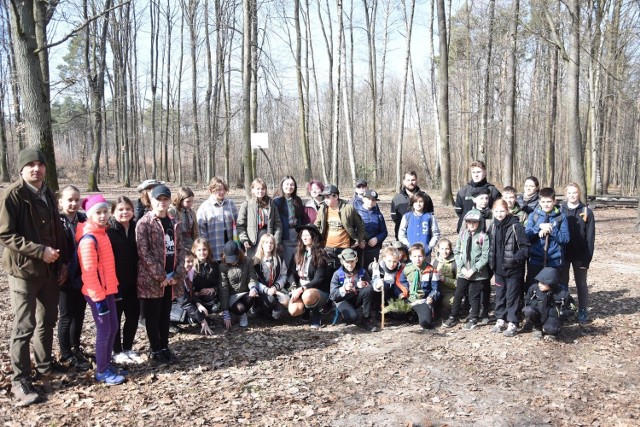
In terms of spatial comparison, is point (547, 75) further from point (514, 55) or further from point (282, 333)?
point (282, 333)

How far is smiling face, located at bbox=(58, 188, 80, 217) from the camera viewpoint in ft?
14.3

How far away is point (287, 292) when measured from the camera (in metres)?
6.14

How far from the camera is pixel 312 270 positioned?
6.19 metres

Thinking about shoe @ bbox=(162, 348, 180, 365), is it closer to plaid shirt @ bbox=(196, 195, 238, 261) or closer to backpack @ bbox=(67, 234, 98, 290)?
backpack @ bbox=(67, 234, 98, 290)

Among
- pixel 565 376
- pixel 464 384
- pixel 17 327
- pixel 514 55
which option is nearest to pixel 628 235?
pixel 514 55

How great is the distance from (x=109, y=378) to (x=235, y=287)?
2.03 metres

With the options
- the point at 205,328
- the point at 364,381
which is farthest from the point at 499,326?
the point at 205,328

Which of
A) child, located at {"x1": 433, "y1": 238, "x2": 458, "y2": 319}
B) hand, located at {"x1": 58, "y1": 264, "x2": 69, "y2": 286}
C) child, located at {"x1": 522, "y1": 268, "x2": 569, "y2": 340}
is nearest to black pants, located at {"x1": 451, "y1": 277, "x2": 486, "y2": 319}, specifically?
child, located at {"x1": 433, "y1": 238, "x2": 458, "y2": 319}

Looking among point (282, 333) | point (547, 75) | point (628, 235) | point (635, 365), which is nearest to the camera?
point (635, 365)

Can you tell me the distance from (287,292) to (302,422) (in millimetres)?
2530

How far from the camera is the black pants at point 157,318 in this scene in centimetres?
462

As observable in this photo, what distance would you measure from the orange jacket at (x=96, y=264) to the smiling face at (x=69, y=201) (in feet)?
0.94

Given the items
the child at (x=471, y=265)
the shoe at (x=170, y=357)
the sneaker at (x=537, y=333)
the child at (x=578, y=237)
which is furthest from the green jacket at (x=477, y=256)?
the shoe at (x=170, y=357)

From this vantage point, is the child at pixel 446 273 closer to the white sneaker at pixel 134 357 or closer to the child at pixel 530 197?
the child at pixel 530 197
